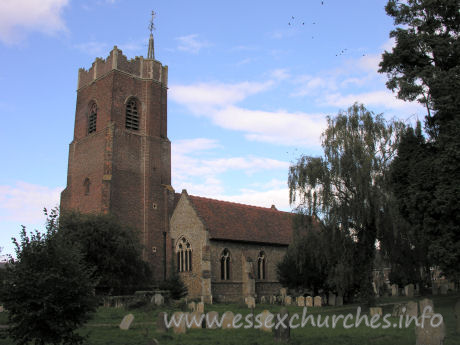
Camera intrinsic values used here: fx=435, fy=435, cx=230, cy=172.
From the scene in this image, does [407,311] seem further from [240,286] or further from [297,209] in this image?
[240,286]

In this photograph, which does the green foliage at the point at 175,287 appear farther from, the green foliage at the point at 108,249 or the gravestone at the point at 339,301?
the gravestone at the point at 339,301

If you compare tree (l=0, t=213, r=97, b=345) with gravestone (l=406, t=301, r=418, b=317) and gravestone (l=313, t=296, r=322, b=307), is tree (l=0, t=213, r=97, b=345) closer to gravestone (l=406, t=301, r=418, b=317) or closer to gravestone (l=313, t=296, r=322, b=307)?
gravestone (l=406, t=301, r=418, b=317)

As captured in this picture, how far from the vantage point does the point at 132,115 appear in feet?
129

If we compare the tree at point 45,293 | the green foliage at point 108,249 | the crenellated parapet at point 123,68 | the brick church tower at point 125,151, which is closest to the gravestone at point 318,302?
the green foliage at point 108,249

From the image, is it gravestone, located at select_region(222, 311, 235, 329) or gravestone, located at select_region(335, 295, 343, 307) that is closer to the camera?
gravestone, located at select_region(222, 311, 235, 329)

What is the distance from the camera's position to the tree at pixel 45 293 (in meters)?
10.2

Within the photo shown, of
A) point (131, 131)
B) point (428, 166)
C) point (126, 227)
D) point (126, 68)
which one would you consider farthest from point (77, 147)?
point (428, 166)

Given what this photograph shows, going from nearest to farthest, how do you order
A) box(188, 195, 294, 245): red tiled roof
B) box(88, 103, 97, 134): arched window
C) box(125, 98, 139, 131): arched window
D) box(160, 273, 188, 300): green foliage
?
box(160, 273, 188, 300): green foliage → box(188, 195, 294, 245): red tiled roof → box(125, 98, 139, 131): arched window → box(88, 103, 97, 134): arched window

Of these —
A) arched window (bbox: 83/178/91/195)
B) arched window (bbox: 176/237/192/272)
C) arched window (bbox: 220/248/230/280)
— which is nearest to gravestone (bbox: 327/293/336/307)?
arched window (bbox: 220/248/230/280)

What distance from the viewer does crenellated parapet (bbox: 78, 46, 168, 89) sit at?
39.3 m

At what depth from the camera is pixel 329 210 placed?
2241 cm

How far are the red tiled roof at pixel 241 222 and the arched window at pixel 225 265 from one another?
4.00ft

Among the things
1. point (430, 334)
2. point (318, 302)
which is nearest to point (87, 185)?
point (318, 302)

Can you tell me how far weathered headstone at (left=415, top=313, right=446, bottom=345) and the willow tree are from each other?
34.7 feet
